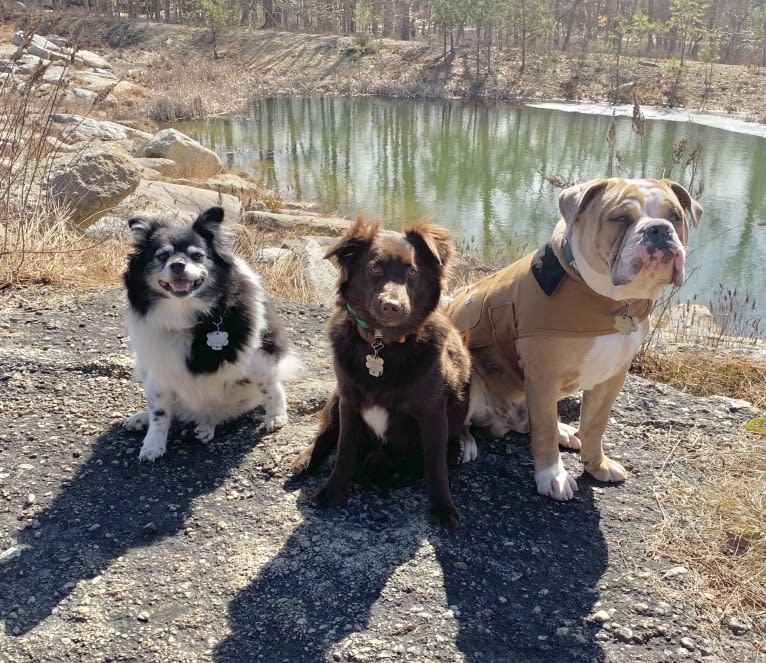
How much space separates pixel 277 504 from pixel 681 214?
2.65 metres

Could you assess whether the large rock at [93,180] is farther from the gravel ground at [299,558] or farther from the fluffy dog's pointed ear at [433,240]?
the fluffy dog's pointed ear at [433,240]

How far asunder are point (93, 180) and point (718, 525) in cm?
960

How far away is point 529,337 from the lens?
11.4 feet

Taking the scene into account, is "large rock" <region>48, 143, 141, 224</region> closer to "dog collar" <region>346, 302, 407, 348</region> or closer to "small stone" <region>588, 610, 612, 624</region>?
"dog collar" <region>346, 302, 407, 348</region>

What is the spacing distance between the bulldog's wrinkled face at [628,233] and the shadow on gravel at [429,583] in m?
1.32

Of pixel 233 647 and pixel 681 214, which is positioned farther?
pixel 681 214

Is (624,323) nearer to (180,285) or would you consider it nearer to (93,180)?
(180,285)

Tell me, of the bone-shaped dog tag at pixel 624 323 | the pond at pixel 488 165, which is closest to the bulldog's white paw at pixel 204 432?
the bone-shaped dog tag at pixel 624 323

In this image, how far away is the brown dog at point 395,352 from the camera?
10.5 feet

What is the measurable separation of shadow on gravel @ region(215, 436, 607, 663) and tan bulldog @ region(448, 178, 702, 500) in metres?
0.33

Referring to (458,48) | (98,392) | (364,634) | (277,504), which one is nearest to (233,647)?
(364,634)

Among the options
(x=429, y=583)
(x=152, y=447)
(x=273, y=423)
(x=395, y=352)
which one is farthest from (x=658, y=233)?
(x=152, y=447)

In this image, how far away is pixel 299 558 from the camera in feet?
10.6

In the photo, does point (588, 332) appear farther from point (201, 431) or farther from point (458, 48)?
point (458, 48)
